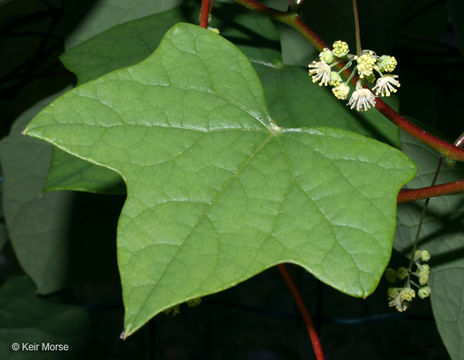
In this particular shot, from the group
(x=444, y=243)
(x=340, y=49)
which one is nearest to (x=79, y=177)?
(x=340, y=49)

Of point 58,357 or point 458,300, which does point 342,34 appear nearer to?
point 458,300

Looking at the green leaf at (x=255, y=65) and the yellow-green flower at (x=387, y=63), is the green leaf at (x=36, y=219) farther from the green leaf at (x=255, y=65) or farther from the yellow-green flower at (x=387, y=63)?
the yellow-green flower at (x=387, y=63)

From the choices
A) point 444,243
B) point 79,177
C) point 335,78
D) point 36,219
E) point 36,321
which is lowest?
point 36,321

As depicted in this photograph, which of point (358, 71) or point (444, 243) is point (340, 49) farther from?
point (444, 243)

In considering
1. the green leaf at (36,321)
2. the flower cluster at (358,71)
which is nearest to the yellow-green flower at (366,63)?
the flower cluster at (358,71)

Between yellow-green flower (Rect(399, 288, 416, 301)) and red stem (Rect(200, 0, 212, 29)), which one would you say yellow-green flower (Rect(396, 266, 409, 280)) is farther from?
red stem (Rect(200, 0, 212, 29))

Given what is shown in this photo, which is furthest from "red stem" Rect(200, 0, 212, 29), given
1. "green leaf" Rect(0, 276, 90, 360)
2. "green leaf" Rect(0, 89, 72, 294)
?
"green leaf" Rect(0, 276, 90, 360)
